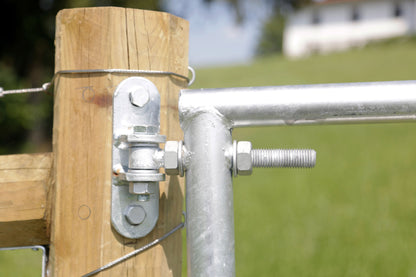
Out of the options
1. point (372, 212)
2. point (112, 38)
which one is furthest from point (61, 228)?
point (372, 212)

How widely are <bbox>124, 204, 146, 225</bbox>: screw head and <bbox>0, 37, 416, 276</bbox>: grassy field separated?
3.30 m

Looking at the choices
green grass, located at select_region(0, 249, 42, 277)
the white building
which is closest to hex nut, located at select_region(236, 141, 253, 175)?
green grass, located at select_region(0, 249, 42, 277)

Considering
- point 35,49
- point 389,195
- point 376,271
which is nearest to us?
point 376,271

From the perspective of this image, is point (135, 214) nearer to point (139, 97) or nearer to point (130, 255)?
point (130, 255)

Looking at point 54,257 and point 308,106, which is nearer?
Result: point 308,106

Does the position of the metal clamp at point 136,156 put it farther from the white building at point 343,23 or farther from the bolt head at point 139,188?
the white building at point 343,23

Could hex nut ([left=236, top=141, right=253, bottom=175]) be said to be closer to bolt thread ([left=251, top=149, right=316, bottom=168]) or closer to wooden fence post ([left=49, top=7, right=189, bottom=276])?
bolt thread ([left=251, top=149, right=316, bottom=168])

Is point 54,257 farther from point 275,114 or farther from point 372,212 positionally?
point 372,212

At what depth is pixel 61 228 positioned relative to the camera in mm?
942

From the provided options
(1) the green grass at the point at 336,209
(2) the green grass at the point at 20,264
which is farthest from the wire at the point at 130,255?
(2) the green grass at the point at 20,264

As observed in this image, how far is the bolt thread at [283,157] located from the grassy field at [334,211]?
3388mm

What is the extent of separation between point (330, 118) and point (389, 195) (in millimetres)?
5501

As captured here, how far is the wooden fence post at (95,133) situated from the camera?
0.93 metres

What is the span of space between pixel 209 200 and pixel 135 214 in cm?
19
